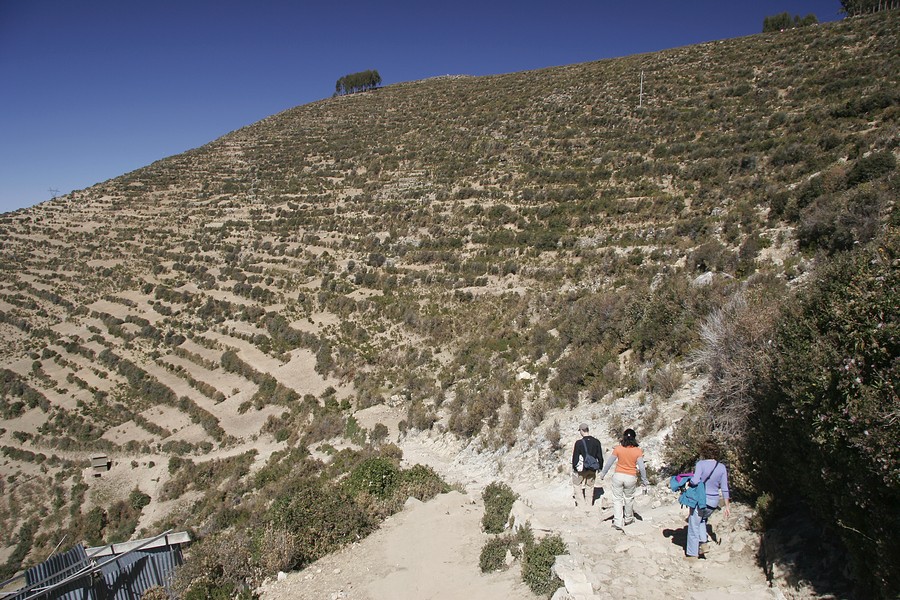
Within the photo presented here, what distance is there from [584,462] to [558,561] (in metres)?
1.91

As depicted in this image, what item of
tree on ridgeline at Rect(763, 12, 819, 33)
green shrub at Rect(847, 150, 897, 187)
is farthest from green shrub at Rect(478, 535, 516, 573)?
tree on ridgeline at Rect(763, 12, 819, 33)

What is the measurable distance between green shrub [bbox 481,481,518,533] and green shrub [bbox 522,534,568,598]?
1288 mm

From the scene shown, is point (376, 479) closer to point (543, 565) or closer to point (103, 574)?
point (103, 574)

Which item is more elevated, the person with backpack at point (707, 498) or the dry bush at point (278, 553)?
the person with backpack at point (707, 498)

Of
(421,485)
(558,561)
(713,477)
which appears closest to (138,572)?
(421,485)

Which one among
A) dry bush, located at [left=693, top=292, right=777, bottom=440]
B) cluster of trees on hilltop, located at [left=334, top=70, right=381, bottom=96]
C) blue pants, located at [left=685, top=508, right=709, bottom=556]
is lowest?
blue pants, located at [left=685, top=508, right=709, bottom=556]

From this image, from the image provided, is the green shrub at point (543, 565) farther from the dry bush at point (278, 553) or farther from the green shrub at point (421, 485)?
the dry bush at point (278, 553)

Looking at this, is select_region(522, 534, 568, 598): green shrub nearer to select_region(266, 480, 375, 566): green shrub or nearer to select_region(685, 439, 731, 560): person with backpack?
select_region(685, 439, 731, 560): person with backpack

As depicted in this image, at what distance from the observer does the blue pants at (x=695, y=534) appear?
5.29m

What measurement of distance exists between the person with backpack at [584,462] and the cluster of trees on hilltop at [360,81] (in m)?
82.3

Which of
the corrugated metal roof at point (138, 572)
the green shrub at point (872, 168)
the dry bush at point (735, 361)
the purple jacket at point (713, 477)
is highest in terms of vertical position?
the green shrub at point (872, 168)

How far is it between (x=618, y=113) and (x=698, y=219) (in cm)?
1958

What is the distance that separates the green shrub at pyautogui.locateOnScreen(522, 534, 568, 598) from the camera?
5.50 m

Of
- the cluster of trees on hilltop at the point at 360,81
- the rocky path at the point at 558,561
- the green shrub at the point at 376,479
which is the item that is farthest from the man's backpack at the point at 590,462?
the cluster of trees on hilltop at the point at 360,81
